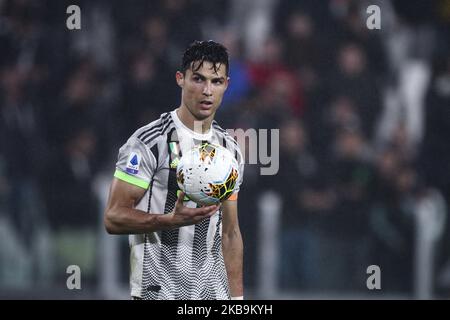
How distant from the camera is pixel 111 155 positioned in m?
11.8

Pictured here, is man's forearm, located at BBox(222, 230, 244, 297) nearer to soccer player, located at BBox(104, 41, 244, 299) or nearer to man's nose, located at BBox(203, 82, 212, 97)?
soccer player, located at BBox(104, 41, 244, 299)

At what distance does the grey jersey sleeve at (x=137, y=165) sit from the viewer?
21.4ft

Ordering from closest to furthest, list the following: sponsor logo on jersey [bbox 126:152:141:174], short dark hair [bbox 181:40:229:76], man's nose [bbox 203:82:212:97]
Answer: sponsor logo on jersey [bbox 126:152:141:174] → man's nose [bbox 203:82:212:97] → short dark hair [bbox 181:40:229:76]

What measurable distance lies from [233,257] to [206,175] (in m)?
0.87

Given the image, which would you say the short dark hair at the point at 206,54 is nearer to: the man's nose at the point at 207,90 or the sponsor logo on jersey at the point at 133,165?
the man's nose at the point at 207,90

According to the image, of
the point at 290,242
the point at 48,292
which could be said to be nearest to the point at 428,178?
Result: the point at 290,242

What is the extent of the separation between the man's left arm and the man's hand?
673 mm

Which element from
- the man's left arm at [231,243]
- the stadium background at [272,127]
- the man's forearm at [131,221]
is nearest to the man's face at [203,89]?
the man's left arm at [231,243]

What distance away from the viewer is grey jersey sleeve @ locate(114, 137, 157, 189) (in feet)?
21.4

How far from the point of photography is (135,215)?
6445mm

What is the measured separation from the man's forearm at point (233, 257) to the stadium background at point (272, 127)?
4.28m

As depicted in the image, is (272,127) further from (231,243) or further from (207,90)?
(207,90)

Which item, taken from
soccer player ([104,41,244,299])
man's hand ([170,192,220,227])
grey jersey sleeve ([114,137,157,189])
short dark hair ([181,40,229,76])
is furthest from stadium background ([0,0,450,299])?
A: man's hand ([170,192,220,227])
